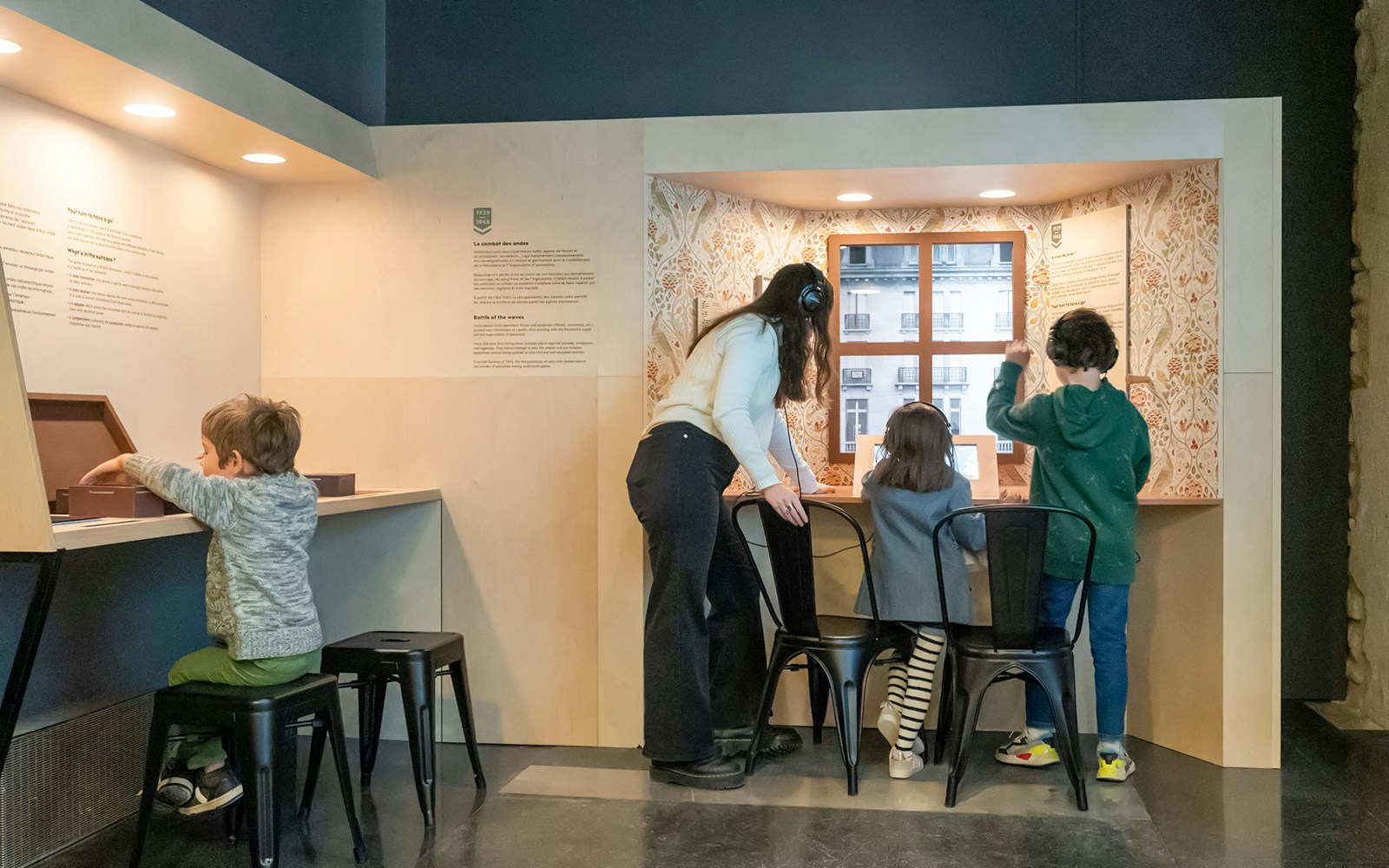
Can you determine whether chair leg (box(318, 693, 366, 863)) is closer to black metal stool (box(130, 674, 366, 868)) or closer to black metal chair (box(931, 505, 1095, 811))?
black metal stool (box(130, 674, 366, 868))

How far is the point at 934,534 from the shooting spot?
10.2 ft

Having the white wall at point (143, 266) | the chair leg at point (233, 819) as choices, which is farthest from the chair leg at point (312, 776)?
the white wall at point (143, 266)

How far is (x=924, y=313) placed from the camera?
4336 mm

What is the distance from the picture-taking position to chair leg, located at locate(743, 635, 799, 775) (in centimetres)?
336

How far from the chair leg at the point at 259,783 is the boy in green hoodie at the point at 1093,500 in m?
2.18

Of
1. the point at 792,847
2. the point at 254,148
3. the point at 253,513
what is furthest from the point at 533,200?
the point at 792,847

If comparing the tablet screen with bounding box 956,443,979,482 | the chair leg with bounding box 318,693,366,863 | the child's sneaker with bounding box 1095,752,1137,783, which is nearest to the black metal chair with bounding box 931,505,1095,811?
the child's sneaker with bounding box 1095,752,1137,783

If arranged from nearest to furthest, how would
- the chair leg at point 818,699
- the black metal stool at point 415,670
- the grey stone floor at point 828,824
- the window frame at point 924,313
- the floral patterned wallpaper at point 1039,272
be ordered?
the grey stone floor at point 828,824
the black metal stool at point 415,670
the floral patterned wallpaper at point 1039,272
the chair leg at point 818,699
the window frame at point 924,313

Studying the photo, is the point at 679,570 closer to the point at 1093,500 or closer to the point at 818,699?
the point at 818,699

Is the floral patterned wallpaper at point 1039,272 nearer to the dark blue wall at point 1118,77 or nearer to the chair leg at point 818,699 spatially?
the dark blue wall at point 1118,77

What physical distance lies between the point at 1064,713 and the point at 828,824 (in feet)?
2.41

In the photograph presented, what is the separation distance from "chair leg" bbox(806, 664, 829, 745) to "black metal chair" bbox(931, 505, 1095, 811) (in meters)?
0.63

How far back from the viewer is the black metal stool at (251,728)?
2498mm

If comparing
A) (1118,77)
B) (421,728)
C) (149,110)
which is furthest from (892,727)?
(149,110)
